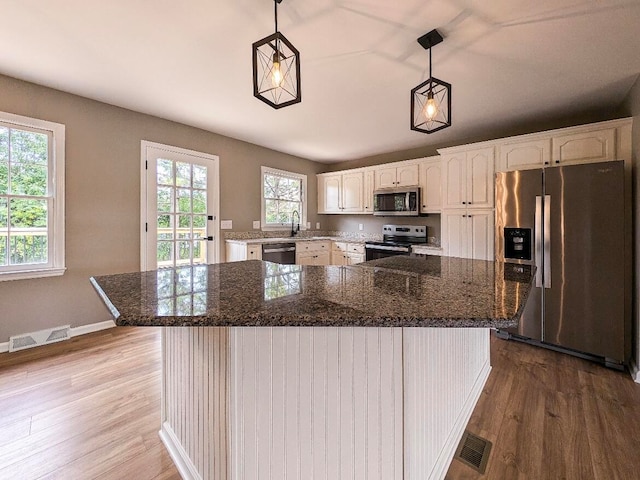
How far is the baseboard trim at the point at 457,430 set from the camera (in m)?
1.34

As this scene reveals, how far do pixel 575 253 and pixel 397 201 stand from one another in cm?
223

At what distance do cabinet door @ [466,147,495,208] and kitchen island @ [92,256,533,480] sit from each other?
8.10ft

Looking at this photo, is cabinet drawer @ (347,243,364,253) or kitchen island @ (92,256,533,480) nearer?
kitchen island @ (92,256,533,480)

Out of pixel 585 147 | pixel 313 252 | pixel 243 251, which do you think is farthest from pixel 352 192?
pixel 585 147

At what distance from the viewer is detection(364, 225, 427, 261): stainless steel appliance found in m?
4.19

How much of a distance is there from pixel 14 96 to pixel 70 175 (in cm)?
74

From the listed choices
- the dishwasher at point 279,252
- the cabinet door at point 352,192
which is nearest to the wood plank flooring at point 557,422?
the dishwasher at point 279,252

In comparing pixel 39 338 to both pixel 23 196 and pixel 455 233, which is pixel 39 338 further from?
pixel 455 233

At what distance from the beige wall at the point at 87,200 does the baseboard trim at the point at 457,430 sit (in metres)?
3.37

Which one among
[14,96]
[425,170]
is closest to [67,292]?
[14,96]

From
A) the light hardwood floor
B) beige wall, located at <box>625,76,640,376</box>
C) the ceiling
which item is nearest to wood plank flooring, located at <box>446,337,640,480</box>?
the light hardwood floor

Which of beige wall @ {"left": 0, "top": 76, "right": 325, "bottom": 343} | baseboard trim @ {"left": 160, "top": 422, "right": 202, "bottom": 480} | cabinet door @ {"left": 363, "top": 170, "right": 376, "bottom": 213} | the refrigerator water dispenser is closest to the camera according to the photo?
baseboard trim @ {"left": 160, "top": 422, "right": 202, "bottom": 480}

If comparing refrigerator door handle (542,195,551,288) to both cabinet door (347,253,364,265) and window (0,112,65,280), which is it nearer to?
cabinet door (347,253,364,265)

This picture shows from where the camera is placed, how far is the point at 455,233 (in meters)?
3.58
